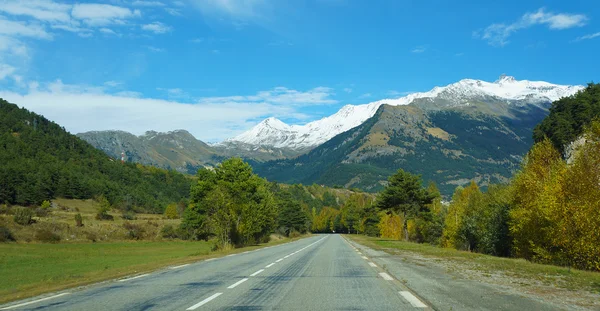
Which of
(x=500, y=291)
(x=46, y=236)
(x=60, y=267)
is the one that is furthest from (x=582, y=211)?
(x=46, y=236)

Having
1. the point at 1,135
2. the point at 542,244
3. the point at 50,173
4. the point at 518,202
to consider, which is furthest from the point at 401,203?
the point at 1,135

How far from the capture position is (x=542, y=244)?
28203mm

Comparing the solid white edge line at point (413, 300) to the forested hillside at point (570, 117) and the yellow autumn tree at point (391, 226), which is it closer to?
the forested hillside at point (570, 117)

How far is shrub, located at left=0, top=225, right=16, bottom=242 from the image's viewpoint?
193ft

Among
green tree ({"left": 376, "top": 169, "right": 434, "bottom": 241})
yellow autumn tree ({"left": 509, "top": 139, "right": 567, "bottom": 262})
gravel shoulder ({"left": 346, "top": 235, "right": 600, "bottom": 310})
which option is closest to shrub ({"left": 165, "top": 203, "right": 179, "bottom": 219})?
green tree ({"left": 376, "top": 169, "right": 434, "bottom": 241})

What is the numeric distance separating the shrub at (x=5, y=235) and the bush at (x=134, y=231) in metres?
26.0

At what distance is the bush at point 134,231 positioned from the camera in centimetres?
8575

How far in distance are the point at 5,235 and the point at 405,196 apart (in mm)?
56198

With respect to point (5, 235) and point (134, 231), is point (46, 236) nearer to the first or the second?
point (5, 235)

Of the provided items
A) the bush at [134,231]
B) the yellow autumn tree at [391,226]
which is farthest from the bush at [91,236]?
the yellow autumn tree at [391,226]

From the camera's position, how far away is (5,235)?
5938 centimetres

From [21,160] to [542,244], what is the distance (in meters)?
183

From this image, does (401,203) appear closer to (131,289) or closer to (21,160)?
(131,289)

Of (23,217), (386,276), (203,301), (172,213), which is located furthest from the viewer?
(172,213)
